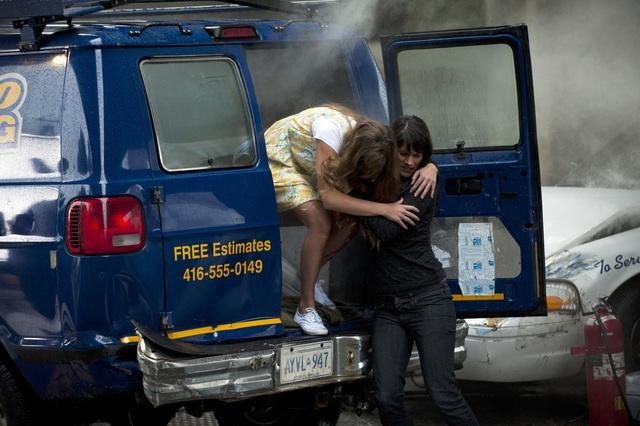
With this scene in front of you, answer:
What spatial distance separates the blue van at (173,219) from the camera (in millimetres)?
5164

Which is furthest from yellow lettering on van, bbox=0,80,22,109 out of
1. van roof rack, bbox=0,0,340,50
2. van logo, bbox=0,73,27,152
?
van roof rack, bbox=0,0,340,50

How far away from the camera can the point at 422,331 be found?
5578mm

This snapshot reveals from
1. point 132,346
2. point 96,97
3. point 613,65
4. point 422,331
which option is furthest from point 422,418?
point 613,65

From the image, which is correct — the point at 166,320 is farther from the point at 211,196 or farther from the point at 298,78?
the point at 298,78

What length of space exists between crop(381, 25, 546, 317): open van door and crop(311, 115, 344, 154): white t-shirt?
44cm

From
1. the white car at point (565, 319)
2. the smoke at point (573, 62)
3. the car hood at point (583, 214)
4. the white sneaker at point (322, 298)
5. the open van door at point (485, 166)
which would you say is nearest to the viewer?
the open van door at point (485, 166)

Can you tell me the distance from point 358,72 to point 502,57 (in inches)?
31.8

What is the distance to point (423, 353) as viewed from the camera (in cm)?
560

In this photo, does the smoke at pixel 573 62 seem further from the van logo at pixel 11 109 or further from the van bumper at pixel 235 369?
the van logo at pixel 11 109

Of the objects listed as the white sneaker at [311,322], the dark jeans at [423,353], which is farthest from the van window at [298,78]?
the dark jeans at [423,353]

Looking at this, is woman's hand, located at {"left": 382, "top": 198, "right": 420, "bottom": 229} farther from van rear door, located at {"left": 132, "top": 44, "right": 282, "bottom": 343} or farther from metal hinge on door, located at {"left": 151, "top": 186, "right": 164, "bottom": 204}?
metal hinge on door, located at {"left": 151, "top": 186, "right": 164, "bottom": 204}

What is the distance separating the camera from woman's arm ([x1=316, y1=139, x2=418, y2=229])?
5.55m

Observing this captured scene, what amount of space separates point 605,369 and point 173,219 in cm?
290

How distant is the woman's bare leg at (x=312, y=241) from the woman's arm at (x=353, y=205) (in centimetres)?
10
